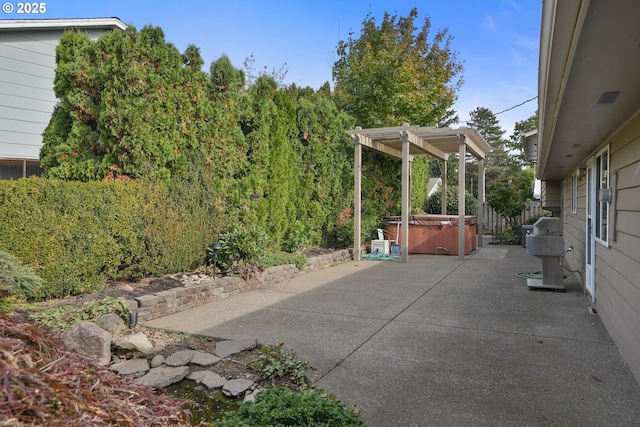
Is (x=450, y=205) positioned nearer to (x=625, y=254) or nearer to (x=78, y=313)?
(x=625, y=254)

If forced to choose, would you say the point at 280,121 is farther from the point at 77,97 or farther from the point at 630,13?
the point at 630,13

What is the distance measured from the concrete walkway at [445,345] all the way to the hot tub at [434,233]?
11.6 ft

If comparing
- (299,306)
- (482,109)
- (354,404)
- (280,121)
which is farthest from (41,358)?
(482,109)

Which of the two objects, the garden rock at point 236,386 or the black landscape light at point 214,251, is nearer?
the garden rock at point 236,386

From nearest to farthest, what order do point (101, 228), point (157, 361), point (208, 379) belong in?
point (208, 379)
point (157, 361)
point (101, 228)

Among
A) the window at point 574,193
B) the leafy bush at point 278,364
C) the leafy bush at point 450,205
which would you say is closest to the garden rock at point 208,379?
the leafy bush at point 278,364

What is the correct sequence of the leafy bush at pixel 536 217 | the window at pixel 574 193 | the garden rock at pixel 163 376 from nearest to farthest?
the garden rock at pixel 163 376 < the window at pixel 574 193 < the leafy bush at pixel 536 217

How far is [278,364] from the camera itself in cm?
314

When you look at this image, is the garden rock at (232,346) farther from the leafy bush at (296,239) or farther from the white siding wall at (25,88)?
the white siding wall at (25,88)

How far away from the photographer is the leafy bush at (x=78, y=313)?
12.3 ft

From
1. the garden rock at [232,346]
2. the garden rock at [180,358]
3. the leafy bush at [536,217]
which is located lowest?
the garden rock at [180,358]

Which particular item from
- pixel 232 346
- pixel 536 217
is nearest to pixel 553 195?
pixel 536 217

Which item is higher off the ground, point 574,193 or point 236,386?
point 574,193

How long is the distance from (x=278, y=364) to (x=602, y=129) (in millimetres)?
3573
